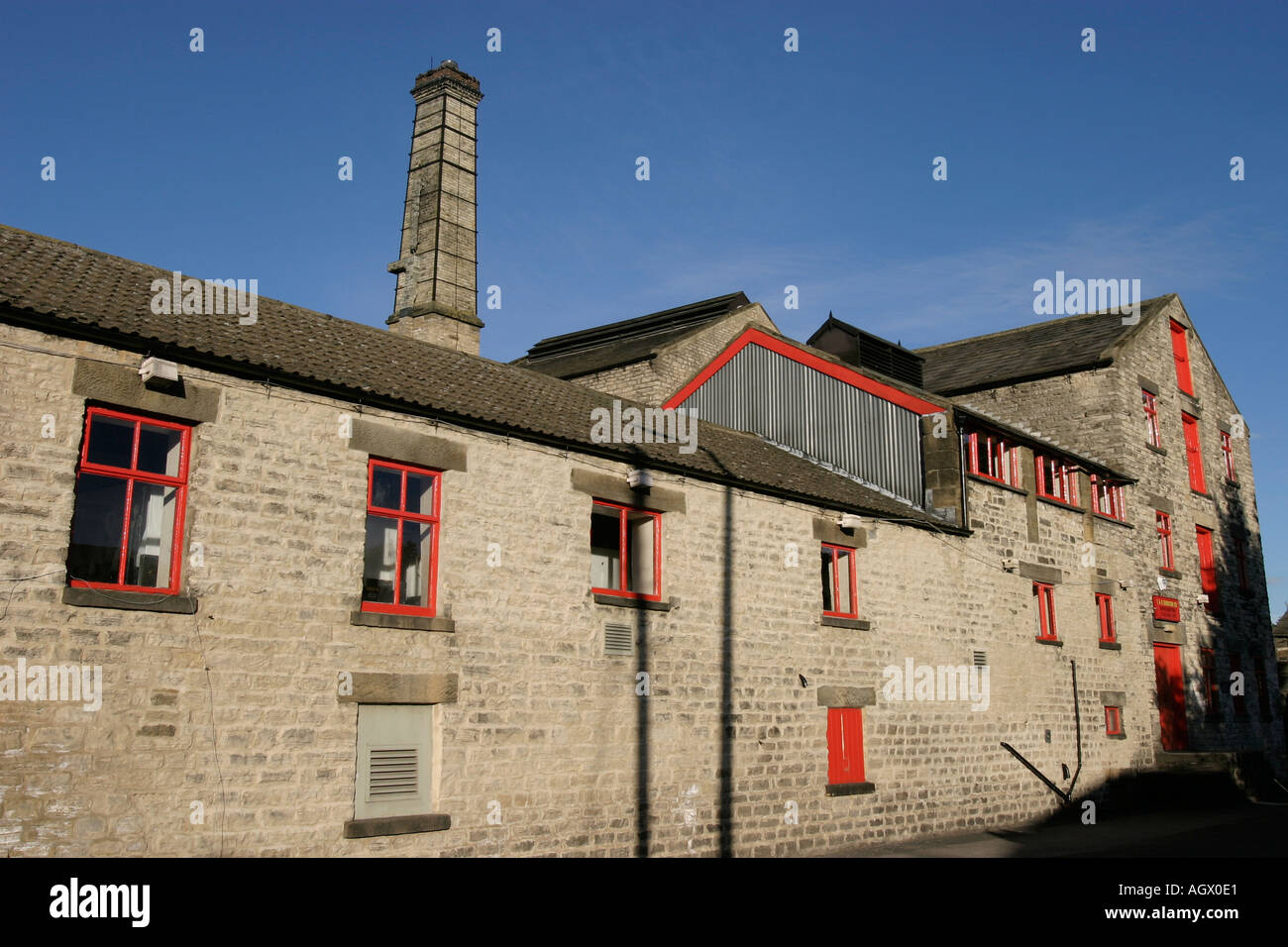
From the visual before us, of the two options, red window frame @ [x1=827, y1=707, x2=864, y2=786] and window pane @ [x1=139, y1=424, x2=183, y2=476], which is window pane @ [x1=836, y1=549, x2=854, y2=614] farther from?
window pane @ [x1=139, y1=424, x2=183, y2=476]

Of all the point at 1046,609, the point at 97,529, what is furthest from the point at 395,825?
the point at 1046,609

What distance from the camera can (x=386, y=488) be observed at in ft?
40.9

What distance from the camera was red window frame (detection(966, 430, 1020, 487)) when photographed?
20.9 m

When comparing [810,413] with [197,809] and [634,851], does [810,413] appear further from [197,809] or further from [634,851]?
[197,809]

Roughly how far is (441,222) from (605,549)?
8.98 meters

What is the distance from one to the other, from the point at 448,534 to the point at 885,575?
845 cm

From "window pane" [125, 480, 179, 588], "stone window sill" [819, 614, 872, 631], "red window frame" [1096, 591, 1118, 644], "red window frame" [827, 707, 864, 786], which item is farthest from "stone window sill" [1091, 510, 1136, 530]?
"window pane" [125, 480, 179, 588]

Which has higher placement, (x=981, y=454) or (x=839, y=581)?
(x=981, y=454)

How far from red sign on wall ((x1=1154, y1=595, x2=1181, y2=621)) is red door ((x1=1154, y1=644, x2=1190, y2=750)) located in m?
0.65

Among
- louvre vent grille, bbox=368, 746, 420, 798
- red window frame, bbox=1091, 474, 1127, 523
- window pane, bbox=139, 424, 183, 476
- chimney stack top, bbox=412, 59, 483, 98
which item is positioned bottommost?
louvre vent grille, bbox=368, 746, 420, 798

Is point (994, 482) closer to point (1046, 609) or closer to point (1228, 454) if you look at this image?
point (1046, 609)

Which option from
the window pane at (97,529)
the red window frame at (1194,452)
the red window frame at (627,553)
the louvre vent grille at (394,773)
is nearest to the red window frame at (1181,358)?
the red window frame at (1194,452)
